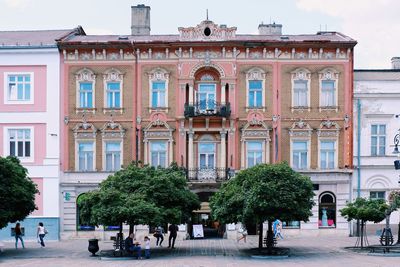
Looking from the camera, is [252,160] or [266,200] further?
[252,160]

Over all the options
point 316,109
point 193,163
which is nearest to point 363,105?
point 316,109

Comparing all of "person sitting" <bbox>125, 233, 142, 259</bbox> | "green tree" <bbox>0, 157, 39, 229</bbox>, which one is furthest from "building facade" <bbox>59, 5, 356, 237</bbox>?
"person sitting" <bbox>125, 233, 142, 259</bbox>

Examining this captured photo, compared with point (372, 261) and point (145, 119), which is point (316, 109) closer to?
point (145, 119)

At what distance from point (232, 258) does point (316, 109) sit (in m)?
16.7

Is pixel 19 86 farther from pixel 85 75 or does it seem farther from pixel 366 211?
pixel 366 211

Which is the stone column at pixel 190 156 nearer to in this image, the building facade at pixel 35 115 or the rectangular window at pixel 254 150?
the rectangular window at pixel 254 150

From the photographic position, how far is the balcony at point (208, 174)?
49.9m

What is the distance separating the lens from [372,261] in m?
33.6

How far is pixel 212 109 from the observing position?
50031 mm

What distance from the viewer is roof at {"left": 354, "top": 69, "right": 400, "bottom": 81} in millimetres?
50812

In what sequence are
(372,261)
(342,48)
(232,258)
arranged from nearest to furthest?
(372,261) → (232,258) → (342,48)

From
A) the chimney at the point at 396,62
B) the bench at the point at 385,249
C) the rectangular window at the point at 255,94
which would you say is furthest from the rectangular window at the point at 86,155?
the chimney at the point at 396,62

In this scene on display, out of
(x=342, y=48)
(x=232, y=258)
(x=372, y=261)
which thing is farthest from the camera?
(x=342, y=48)

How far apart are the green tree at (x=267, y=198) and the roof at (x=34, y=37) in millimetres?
18155
